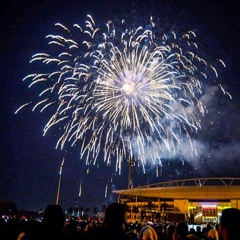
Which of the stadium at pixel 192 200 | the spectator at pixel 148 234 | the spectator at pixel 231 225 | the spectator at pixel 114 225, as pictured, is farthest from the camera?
the stadium at pixel 192 200

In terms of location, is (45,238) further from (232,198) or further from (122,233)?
(232,198)

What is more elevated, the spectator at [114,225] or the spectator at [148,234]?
the spectator at [114,225]

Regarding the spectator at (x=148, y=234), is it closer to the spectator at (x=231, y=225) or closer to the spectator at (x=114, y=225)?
the spectator at (x=114, y=225)

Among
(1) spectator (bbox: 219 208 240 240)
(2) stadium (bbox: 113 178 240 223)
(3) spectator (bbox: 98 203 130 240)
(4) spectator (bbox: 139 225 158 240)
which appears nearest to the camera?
(1) spectator (bbox: 219 208 240 240)

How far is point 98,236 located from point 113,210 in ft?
1.15

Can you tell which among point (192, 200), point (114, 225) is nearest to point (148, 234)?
point (114, 225)

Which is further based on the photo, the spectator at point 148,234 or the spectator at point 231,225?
the spectator at point 148,234

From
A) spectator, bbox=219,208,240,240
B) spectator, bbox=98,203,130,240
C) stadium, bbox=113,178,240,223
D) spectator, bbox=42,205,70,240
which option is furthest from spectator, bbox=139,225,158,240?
stadium, bbox=113,178,240,223

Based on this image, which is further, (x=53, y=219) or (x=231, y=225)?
(x=53, y=219)

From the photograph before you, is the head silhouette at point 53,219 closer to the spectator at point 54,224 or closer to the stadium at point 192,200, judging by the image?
the spectator at point 54,224

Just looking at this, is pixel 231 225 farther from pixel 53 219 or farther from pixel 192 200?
pixel 192 200

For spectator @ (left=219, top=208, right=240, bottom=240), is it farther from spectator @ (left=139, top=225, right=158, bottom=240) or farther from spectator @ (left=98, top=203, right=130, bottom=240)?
spectator @ (left=139, top=225, right=158, bottom=240)

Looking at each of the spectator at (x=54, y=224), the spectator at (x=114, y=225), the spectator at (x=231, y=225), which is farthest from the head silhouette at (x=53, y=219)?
the spectator at (x=231, y=225)

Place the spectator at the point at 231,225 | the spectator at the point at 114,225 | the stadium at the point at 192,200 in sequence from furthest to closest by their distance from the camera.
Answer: the stadium at the point at 192,200
the spectator at the point at 114,225
the spectator at the point at 231,225
